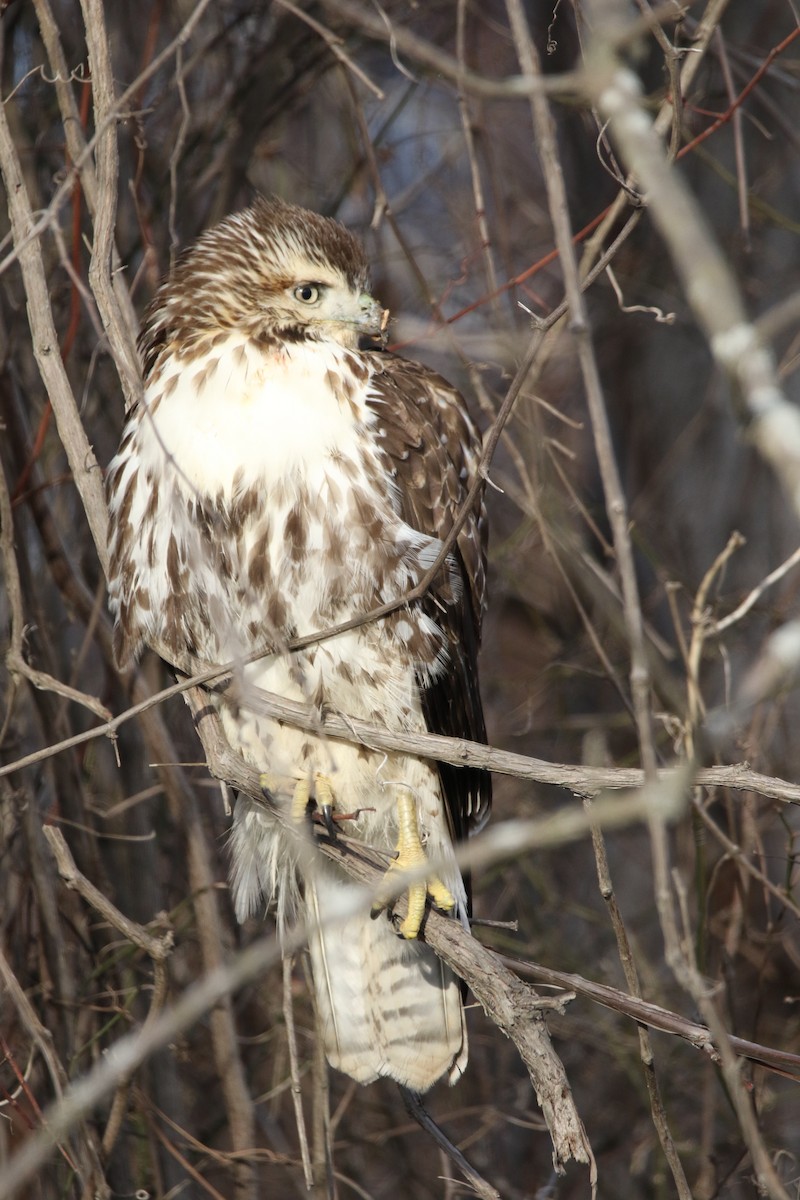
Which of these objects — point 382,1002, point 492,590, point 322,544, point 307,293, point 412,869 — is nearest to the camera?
point 322,544

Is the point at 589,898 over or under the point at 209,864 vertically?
under

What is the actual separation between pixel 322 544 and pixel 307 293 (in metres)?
0.61

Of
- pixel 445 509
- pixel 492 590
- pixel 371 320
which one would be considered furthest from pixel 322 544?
pixel 492 590

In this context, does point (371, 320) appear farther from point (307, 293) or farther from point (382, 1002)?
point (382, 1002)

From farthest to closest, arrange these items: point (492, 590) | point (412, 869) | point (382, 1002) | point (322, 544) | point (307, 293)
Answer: point (492, 590) < point (382, 1002) < point (307, 293) < point (412, 869) < point (322, 544)

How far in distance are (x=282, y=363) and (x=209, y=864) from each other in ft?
5.18

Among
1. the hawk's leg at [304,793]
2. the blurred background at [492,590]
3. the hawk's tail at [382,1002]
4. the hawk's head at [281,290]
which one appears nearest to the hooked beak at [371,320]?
the hawk's head at [281,290]

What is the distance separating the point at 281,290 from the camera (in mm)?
2801

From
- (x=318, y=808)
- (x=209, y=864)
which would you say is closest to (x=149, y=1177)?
(x=209, y=864)

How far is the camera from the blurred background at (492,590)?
3.32m

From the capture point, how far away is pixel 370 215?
4.54m

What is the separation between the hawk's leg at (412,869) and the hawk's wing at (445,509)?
173mm

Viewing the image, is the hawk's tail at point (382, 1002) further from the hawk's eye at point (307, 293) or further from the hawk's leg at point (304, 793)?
the hawk's eye at point (307, 293)

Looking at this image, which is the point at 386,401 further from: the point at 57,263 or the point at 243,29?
the point at 243,29
